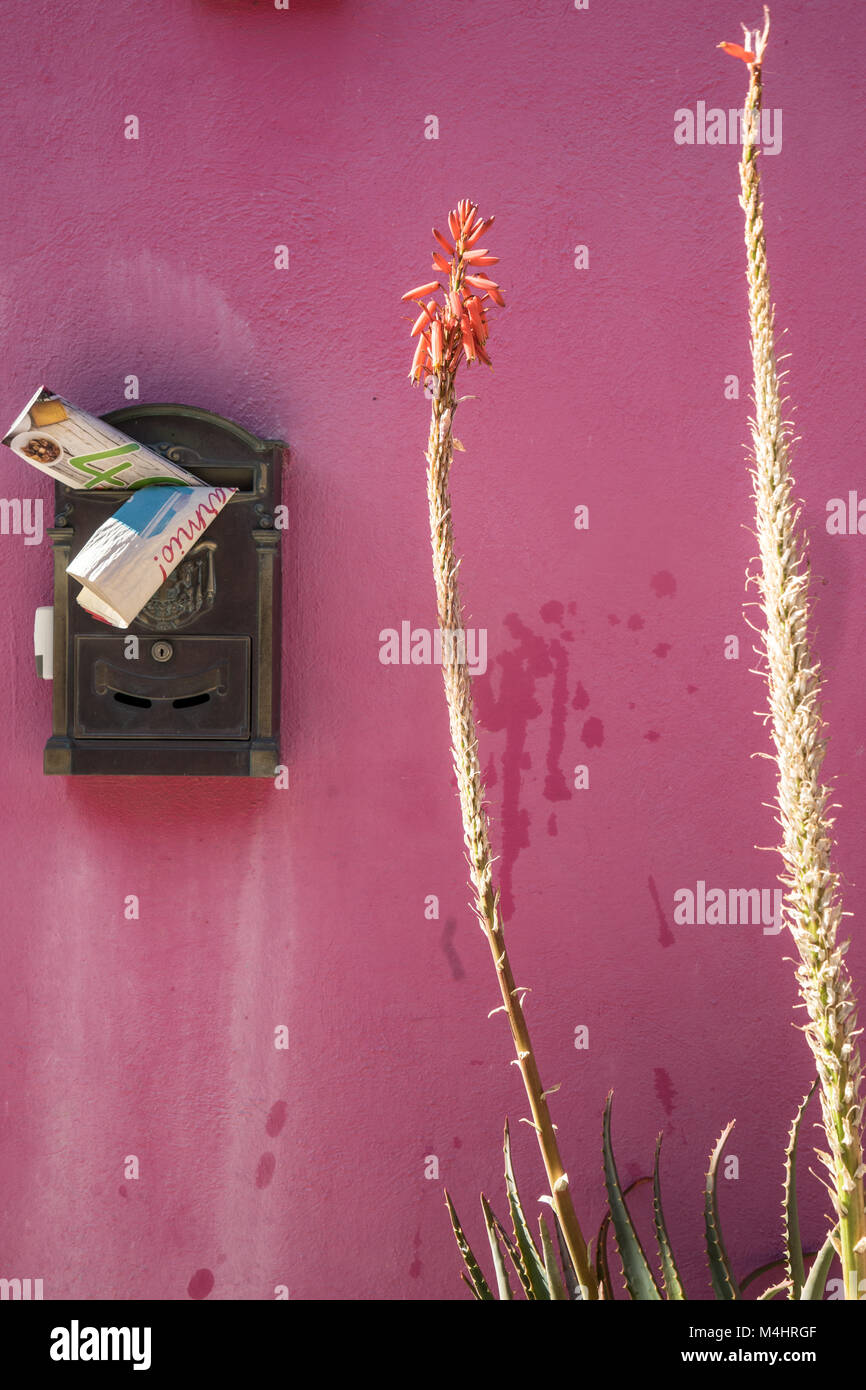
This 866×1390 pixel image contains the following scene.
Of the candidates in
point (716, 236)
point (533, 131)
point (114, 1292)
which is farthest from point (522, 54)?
point (114, 1292)

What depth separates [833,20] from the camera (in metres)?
2.15

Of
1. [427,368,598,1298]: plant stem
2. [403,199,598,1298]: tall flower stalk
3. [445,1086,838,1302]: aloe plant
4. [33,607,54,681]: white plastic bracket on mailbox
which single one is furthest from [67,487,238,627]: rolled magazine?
[445,1086,838,1302]: aloe plant

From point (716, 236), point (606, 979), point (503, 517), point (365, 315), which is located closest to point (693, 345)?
point (716, 236)

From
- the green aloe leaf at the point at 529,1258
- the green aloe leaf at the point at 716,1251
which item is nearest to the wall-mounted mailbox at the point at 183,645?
the green aloe leaf at the point at 529,1258

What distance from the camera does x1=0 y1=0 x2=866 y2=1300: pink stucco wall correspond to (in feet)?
7.07

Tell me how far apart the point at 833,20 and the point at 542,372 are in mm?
919

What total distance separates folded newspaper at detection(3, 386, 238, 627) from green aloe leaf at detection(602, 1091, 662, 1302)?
1.22m

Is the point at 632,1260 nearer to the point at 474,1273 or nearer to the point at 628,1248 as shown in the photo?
the point at 628,1248

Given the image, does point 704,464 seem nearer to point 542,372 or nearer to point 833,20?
point 542,372

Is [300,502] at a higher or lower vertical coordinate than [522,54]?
lower

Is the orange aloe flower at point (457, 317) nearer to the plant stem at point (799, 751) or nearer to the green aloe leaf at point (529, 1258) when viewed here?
the plant stem at point (799, 751)

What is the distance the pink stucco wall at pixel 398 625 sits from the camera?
216 centimetres

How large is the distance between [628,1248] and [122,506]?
1584mm

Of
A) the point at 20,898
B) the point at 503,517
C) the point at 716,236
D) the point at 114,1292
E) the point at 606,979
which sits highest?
the point at 716,236
